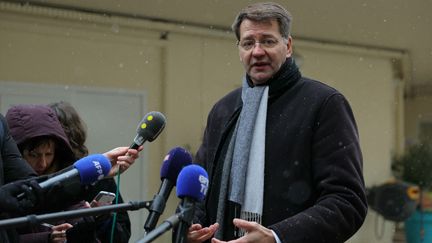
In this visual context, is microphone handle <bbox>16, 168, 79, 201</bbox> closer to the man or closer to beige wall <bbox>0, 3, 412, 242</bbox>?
the man

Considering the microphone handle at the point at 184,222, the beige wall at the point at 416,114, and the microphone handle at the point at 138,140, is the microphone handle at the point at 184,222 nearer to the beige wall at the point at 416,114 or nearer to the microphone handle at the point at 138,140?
the microphone handle at the point at 138,140

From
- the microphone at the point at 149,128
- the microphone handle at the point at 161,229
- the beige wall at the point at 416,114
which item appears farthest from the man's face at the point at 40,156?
the beige wall at the point at 416,114

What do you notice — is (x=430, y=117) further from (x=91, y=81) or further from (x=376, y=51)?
(x=91, y=81)

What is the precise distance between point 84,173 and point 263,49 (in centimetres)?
67

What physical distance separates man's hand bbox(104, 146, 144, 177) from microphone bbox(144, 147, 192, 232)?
23 centimetres

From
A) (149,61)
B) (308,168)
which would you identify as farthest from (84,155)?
(149,61)

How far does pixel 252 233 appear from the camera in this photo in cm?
171

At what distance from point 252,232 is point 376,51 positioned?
7.01 m

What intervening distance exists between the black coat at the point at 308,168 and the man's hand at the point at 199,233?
172mm

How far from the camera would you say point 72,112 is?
2.96 metres

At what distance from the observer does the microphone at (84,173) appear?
62.6 inches

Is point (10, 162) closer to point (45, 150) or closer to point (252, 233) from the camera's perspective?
point (45, 150)

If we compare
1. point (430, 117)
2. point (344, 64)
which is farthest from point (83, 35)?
point (430, 117)

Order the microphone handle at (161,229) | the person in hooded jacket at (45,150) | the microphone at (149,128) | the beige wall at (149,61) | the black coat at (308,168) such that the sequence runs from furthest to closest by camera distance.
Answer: the beige wall at (149,61), the person in hooded jacket at (45,150), the microphone at (149,128), the black coat at (308,168), the microphone handle at (161,229)
